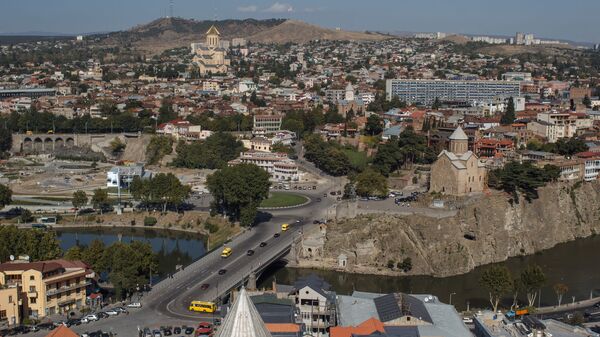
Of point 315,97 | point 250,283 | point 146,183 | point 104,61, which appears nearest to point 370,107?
point 315,97

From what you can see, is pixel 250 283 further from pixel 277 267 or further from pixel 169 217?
pixel 169 217

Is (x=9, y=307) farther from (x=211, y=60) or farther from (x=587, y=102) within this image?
(x=211, y=60)

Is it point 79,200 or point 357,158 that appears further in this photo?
point 357,158

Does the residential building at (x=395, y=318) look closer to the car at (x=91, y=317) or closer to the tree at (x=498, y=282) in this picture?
the tree at (x=498, y=282)

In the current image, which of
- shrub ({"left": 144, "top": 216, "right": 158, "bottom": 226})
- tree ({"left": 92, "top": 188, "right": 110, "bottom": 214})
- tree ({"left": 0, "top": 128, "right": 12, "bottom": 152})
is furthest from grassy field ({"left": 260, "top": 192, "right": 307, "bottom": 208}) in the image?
tree ({"left": 0, "top": 128, "right": 12, "bottom": 152})

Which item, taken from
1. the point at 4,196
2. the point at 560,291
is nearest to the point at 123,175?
the point at 4,196

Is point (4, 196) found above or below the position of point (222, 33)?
below

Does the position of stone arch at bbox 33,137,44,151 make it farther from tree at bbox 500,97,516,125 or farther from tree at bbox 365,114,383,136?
tree at bbox 500,97,516,125

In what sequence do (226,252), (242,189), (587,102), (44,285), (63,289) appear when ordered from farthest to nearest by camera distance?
(587,102) < (242,189) < (226,252) < (63,289) < (44,285)
